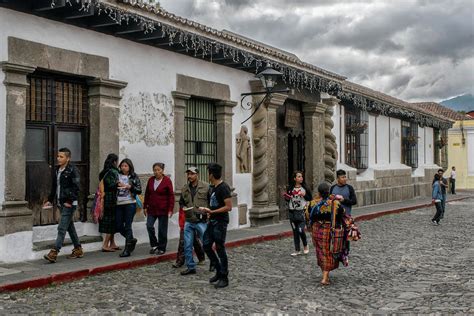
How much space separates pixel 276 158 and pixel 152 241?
5.50 metres

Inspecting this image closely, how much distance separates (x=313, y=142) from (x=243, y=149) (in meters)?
3.14

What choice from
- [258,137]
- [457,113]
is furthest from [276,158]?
[457,113]

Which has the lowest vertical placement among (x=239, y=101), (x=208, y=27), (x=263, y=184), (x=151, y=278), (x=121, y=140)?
(x=151, y=278)

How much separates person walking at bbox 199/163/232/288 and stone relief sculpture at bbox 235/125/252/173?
5.50 metres

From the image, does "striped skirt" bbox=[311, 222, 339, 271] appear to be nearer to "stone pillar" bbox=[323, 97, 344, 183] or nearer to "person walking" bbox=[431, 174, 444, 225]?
"person walking" bbox=[431, 174, 444, 225]

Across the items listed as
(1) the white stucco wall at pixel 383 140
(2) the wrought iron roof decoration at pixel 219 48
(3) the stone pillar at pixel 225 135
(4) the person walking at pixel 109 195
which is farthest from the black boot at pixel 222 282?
(1) the white stucco wall at pixel 383 140

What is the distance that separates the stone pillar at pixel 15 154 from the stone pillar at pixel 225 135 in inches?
188

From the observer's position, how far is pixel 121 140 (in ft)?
31.0

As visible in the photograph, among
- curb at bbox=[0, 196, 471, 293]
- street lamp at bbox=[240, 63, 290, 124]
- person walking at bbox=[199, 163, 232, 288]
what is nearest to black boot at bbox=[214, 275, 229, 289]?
person walking at bbox=[199, 163, 232, 288]

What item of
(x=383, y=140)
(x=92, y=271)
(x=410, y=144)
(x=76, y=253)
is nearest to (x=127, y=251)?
(x=76, y=253)

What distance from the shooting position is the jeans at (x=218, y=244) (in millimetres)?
6727

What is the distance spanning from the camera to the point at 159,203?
850 centimetres

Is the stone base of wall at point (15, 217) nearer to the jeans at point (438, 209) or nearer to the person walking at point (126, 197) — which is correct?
the person walking at point (126, 197)

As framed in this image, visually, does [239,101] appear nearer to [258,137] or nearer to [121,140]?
[258,137]
